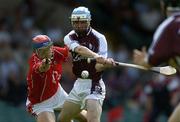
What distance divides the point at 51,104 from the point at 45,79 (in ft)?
1.15

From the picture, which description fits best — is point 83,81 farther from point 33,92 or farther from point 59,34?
point 59,34

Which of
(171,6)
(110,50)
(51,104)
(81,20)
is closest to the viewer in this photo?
(171,6)

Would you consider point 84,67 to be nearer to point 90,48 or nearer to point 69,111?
point 90,48

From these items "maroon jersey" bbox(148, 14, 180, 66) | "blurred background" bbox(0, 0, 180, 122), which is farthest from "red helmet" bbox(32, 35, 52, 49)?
"blurred background" bbox(0, 0, 180, 122)

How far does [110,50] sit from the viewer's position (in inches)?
676

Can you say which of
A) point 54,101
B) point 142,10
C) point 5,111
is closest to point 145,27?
point 142,10

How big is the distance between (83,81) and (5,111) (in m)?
4.82

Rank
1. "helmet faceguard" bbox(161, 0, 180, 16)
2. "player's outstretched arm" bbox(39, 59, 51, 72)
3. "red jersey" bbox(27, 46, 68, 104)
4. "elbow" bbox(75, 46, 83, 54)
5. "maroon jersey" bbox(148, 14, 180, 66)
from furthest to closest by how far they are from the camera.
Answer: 1. "red jersey" bbox(27, 46, 68, 104)
2. "elbow" bbox(75, 46, 83, 54)
3. "player's outstretched arm" bbox(39, 59, 51, 72)
4. "helmet faceguard" bbox(161, 0, 180, 16)
5. "maroon jersey" bbox(148, 14, 180, 66)

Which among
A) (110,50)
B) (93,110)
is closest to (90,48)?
(93,110)

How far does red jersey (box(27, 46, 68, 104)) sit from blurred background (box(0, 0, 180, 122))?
4.26 meters

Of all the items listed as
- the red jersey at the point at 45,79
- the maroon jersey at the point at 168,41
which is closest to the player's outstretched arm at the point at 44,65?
the red jersey at the point at 45,79

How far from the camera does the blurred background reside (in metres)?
15.7

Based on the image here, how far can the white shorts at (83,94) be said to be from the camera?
10.4 meters

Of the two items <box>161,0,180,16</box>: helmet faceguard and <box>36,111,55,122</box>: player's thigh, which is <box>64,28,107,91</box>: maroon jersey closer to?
<box>36,111,55,122</box>: player's thigh
